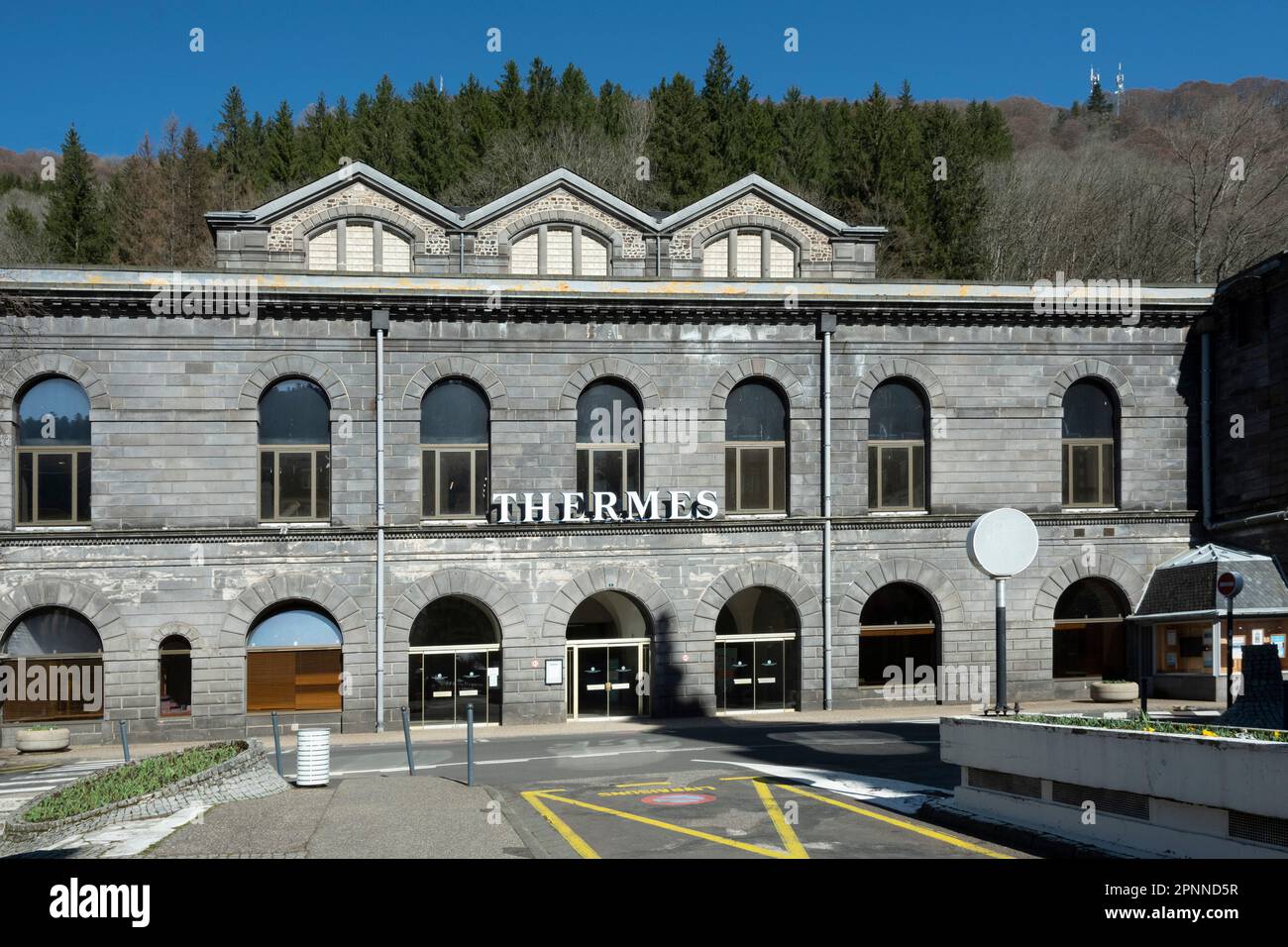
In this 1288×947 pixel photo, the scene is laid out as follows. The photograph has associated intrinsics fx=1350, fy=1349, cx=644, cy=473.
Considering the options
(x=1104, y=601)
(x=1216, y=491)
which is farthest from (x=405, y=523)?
(x=1216, y=491)

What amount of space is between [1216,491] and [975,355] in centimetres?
798

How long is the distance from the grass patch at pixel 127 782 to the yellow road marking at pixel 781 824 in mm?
8856

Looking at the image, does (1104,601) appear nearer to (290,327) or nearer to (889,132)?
(290,327)

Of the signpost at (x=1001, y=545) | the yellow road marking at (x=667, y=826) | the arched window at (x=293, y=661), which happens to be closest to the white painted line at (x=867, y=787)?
the signpost at (x=1001, y=545)

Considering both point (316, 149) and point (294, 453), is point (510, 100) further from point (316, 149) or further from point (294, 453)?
point (294, 453)

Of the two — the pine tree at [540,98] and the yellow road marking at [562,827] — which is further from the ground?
the pine tree at [540,98]

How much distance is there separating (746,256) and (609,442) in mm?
10192

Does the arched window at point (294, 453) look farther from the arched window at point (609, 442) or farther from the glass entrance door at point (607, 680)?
the glass entrance door at point (607, 680)

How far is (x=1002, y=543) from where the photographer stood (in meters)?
18.8

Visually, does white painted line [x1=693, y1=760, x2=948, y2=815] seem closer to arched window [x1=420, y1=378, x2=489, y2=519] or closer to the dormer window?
arched window [x1=420, y1=378, x2=489, y2=519]

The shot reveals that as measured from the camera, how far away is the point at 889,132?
7719 centimetres

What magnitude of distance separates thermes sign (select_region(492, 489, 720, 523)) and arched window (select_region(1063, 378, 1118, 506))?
34.1ft

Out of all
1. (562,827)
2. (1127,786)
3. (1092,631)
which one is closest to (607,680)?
(1092,631)

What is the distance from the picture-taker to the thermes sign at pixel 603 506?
35500 millimetres
